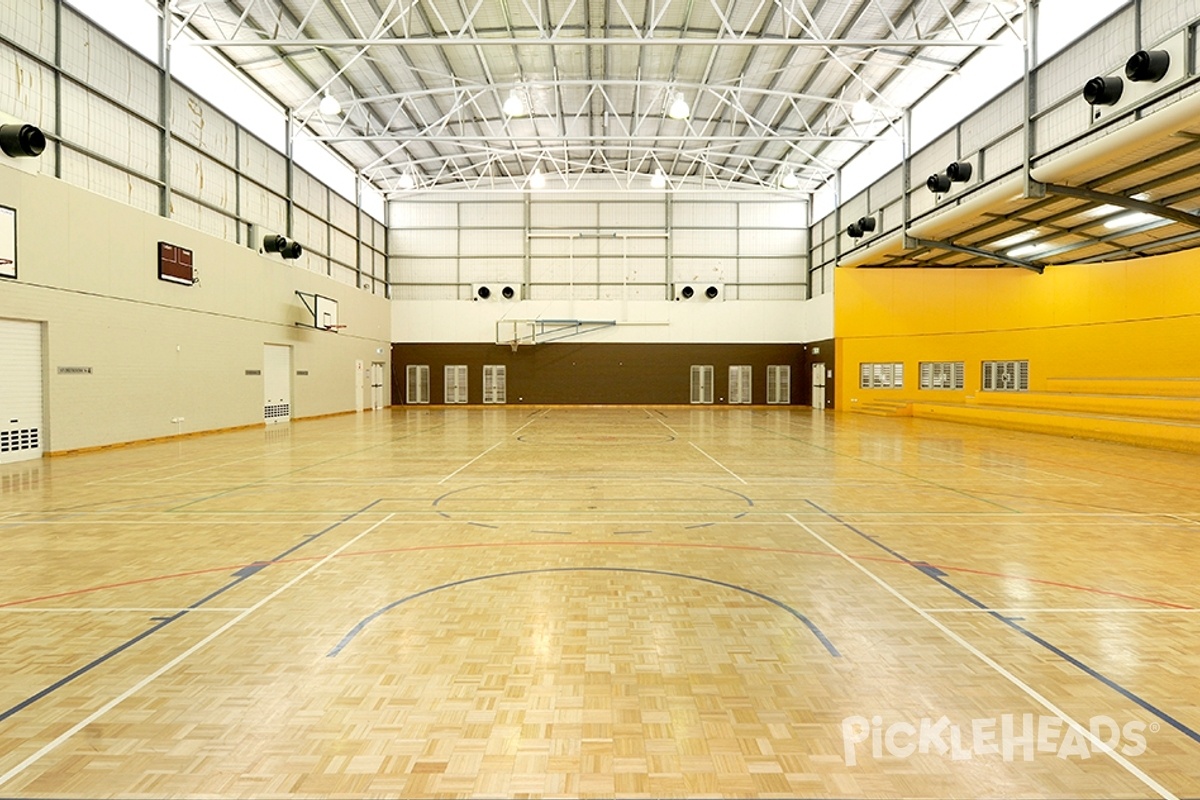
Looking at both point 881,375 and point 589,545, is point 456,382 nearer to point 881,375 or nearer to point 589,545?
point 881,375

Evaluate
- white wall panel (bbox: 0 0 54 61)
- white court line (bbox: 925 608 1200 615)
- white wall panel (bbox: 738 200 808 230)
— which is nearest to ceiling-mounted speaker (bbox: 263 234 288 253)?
white wall panel (bbox: 0 0 54 61)

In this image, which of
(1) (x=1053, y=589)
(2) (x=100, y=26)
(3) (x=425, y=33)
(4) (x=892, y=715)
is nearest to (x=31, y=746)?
(4) (x=892, y=715)

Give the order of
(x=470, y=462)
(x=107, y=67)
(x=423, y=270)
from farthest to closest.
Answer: (x=423, y=270) < (x=107, y=67) < (x=470, y=462)

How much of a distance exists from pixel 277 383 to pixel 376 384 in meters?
10.4

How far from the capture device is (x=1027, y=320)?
1114 inches

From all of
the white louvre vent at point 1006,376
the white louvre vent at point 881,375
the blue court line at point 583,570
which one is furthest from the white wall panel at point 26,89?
the white louvre vent at point 1006,376

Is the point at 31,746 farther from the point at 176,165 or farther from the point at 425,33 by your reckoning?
the point at 425,33

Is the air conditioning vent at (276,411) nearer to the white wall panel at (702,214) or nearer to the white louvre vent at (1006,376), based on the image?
the white wall panel at (702,214)

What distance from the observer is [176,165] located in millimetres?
20000

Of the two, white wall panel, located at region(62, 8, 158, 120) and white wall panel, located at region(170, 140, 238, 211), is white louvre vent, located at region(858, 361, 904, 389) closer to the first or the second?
white wall panel, located at region(170, 140, 238, 211)

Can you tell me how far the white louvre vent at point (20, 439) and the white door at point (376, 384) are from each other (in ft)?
66.7

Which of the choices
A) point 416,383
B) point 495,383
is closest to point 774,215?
point 495,383

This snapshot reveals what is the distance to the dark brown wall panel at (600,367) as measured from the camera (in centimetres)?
3809

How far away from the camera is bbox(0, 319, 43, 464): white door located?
13938mm
